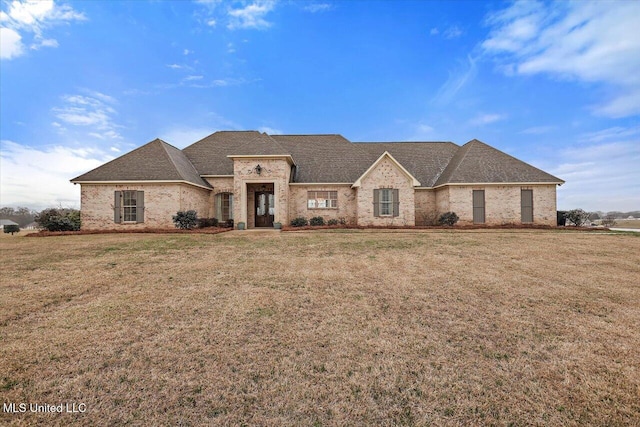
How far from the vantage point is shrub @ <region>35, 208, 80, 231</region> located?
18.9 m

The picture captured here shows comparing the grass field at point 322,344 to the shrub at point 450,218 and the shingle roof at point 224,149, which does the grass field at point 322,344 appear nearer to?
the shrub at point 450,218

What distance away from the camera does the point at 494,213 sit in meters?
22.0

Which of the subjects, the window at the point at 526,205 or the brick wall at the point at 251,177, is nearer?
the brick wall at the point at 251,177

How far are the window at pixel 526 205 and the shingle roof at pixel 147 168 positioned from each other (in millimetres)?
24237

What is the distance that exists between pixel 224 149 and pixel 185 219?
351 inches

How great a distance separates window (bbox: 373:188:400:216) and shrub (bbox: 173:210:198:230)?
1265 centimetres

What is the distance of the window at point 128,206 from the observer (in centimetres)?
1980

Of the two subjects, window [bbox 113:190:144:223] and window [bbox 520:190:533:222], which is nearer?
window [bbox 113:190:144:223]

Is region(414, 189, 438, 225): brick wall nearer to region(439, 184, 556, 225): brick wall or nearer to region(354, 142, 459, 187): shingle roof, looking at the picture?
region(354, 142, 459, 187): shingle roof

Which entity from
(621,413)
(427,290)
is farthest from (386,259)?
(621,413)

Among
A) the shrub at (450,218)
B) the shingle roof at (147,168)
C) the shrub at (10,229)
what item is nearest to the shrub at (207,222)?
the shingle roof at (147,168)

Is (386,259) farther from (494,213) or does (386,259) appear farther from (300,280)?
(494,213)

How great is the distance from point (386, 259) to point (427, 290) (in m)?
3.43

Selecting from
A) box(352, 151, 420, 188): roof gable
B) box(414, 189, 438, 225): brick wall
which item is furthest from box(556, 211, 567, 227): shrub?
box(352, 151, 420, 188): roof gable
